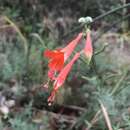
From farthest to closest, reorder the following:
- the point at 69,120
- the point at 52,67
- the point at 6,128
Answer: the point at 69,120, the point at 6,128, the point at 52,67

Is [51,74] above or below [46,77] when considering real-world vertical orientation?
above

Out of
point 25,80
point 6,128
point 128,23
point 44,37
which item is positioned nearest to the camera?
Answer: point 6,128

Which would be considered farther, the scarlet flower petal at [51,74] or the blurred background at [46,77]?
the blurred background at [46,77]

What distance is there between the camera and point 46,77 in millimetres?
2543

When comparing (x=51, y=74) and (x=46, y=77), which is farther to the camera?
(x=46, y=77)

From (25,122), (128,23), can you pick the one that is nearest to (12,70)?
→ (25,122)

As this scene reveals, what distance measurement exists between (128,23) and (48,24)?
646 mm

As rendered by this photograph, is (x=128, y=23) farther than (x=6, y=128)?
Yes

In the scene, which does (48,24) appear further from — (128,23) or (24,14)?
(128,23)

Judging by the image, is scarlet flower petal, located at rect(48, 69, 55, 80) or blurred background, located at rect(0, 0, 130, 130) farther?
blurred background, located at rect(0, 0, 130, 130)

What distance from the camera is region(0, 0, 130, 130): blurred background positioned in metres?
2.10

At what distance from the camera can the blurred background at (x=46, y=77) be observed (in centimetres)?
210

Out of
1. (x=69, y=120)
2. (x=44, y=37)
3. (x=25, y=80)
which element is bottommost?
(x=69, y=120)

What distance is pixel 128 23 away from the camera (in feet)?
11.4
